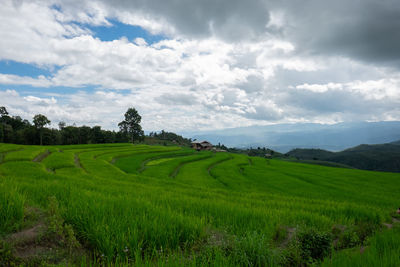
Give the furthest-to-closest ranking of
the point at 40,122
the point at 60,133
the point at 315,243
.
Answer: the point at 60,133
the point at 40,122
the point at 315,243

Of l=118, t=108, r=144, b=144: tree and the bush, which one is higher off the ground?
l=118, t=108, r=144, b=144: tree

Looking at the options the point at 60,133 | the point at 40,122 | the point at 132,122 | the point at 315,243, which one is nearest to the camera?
the point at 315,243

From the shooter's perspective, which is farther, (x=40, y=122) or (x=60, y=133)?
(x=60, y=133)

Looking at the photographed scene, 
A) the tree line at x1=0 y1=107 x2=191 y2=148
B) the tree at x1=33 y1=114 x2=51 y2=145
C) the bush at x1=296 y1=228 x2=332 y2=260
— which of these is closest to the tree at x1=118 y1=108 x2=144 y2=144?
the tree line at x1=0 y1=107 x2=191 y2=148

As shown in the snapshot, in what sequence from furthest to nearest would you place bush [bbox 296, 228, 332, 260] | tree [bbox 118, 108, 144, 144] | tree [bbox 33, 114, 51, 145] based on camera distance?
tree [bbox 118, 108, 144, 144] < tree [bbox 33, 114, 51, 145] < bush [bbox 296, 228, 332, 260]

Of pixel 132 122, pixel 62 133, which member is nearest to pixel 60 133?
pixel 62 133

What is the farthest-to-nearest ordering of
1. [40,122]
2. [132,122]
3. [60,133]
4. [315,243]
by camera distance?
[132,122] < [60,133] < [40,122] < [315,243]

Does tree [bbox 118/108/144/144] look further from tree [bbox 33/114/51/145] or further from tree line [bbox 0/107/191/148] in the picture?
tree [bbox 33/114/51/145]

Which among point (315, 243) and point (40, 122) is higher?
point (40, 122)

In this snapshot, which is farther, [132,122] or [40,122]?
[132,122]

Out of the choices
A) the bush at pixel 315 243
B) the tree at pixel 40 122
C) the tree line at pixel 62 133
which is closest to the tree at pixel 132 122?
the tree line at pixel 62 133

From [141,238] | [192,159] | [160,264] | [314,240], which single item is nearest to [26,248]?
[141,238]

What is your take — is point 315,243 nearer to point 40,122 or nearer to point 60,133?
point 40,122

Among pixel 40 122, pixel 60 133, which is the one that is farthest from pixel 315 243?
pixel 60 133
